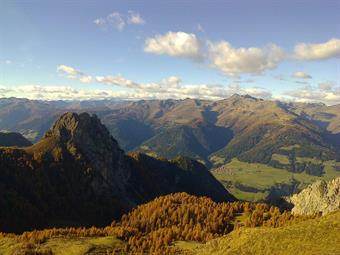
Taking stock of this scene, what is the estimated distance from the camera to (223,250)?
11481 cm

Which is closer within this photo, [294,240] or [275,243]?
[294,240]

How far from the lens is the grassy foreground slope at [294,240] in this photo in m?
96.3

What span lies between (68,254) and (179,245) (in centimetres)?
4757

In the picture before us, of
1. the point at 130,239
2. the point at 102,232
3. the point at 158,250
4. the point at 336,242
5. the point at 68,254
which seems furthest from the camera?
the point at 102,232

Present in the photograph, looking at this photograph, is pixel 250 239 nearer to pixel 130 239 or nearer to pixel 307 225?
pixel 307 225

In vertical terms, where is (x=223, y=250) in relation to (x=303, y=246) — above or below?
below

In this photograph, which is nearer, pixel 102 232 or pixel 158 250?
pixel 158 250

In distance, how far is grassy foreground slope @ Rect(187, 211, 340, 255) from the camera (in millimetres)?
96338

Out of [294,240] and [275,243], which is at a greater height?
[294,240]

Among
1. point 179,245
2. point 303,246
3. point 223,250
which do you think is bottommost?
point 179,245

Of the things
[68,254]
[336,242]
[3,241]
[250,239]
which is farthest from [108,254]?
[336,242]

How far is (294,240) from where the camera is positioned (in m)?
102

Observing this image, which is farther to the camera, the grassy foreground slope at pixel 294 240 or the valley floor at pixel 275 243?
the valley floor at pixel 275 243

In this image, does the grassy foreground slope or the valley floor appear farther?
the valley floor
